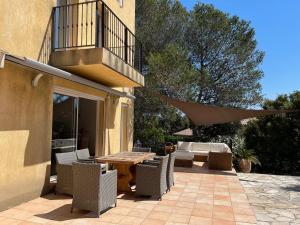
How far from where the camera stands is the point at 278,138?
69.8 feet

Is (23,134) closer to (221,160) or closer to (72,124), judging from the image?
(72,124)

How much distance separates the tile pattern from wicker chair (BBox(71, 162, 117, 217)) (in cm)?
356

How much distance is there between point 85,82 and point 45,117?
1.68 m

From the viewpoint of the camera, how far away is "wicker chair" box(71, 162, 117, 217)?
654 centimetres

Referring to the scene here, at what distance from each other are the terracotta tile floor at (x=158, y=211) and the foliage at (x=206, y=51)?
13698 mm

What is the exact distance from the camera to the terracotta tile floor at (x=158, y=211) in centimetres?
648

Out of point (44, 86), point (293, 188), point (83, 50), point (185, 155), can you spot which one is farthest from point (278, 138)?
point (44, 86)

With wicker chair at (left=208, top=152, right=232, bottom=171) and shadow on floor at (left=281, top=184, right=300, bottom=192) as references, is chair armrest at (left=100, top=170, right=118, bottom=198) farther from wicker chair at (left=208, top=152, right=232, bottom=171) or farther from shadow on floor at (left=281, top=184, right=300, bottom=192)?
wicker chair at (left=208, top=152, right=232, bottom=171)

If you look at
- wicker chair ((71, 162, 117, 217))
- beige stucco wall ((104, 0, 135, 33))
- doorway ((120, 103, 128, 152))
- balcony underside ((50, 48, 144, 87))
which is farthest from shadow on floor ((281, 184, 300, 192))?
beige stucco wall ((104, 0, 135, 33))

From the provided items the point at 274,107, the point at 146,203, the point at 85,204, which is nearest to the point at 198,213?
the point at 146,203

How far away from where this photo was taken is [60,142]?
31.7 ft

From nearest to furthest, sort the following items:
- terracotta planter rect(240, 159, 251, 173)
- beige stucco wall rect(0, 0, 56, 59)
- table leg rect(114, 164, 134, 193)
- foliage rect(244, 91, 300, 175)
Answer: beige stucco wall rect(0, 0, 56, 59)
table leg rect(114, 164, 134, 193)
terracotta planter rect(240, 159, 251, 173)
foliage rect(244, 91, 300, 175)

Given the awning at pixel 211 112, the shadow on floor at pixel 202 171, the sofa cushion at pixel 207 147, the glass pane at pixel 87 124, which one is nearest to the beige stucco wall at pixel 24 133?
the glass pane at pixel 87 124

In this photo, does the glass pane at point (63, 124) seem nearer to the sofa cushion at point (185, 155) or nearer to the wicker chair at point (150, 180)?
the wicker chair at point (150, 180)
